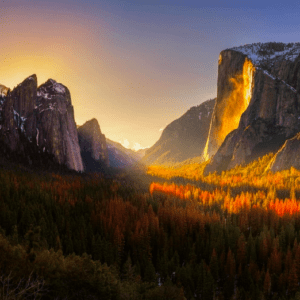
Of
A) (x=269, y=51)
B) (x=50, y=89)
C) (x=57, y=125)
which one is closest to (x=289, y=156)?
(x=269, y=51)

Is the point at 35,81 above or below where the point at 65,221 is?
above

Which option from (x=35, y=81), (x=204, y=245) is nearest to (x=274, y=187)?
(x=204, y=245)

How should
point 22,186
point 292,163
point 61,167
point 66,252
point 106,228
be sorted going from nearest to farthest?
point 66,252 < point 106,228 < point 22,186 < point 292,163 < point 61,167

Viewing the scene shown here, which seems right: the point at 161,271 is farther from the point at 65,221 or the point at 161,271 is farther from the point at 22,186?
the point at 22,186

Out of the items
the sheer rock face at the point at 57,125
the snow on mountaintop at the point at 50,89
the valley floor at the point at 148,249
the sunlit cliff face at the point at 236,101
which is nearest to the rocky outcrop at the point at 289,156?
the valley floor at the point at 148,249

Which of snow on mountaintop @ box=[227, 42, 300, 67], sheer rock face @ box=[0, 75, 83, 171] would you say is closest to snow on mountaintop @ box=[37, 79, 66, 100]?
sheer rock face @ box=[0, 75, 83, 171]
